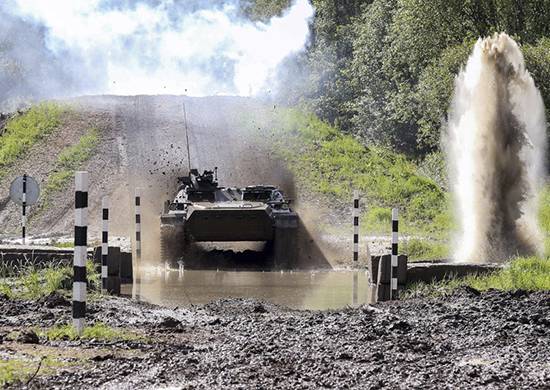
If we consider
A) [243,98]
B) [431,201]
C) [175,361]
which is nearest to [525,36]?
[431,201]

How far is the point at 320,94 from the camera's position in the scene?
172 feet

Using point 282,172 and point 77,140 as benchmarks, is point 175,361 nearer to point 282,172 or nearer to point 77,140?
point 282,172

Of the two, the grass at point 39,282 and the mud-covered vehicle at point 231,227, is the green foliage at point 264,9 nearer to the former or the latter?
the mud-covered vehicle at point 231,227

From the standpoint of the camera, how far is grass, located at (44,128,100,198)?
33688 millimetres

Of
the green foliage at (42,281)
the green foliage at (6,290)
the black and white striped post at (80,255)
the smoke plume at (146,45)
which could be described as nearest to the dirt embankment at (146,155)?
the smoke plume at (146,45)

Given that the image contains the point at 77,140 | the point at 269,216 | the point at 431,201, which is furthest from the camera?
the point at 77,140

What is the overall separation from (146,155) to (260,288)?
2081cm

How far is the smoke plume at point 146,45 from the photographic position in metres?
53.4

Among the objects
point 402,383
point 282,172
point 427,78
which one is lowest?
point 402,383

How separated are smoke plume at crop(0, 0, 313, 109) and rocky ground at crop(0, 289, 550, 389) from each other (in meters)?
42.3

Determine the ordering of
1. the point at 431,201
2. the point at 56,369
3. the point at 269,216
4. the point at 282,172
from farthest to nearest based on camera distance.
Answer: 1. the point at 282,172
2. the point at 431,201
3. the point at 269,216
4. the point at 56,369

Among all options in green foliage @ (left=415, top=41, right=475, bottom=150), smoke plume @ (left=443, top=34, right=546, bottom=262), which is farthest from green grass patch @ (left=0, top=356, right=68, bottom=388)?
green foliage @ (left=415, top=41, right=475, bottom=150)

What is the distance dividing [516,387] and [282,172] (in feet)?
97.4

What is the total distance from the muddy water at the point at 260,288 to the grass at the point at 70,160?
587 inches
